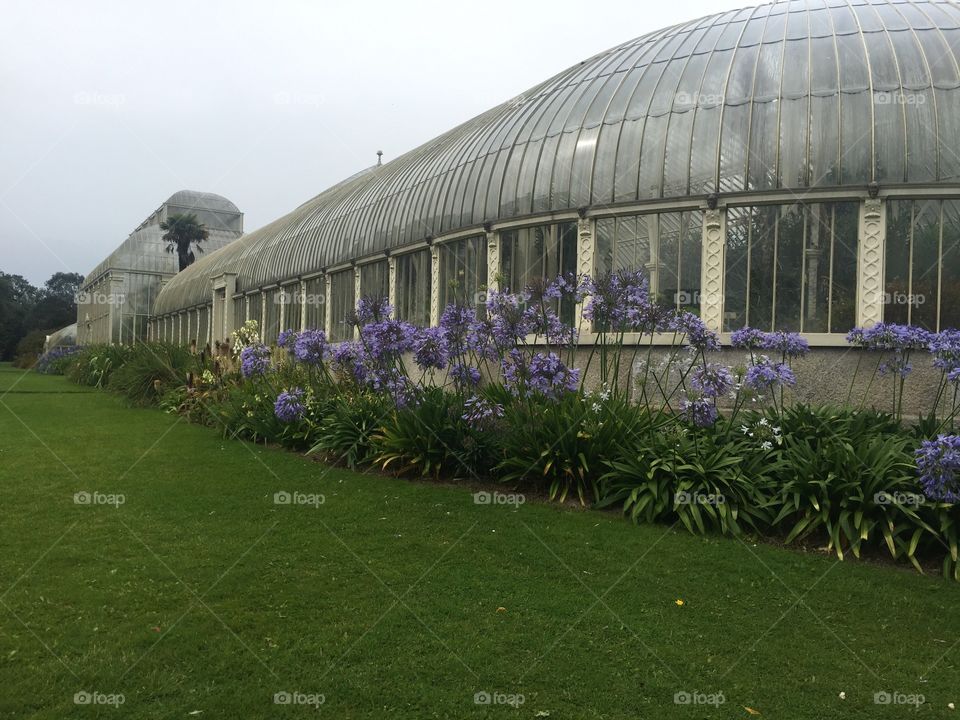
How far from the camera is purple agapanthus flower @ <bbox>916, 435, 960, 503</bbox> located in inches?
226

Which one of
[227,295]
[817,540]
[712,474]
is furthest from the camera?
[227,295]

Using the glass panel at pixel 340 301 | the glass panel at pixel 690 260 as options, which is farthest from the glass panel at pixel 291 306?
the glass panel at pixel 690 260

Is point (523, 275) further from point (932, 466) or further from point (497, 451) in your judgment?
point (932, 466)

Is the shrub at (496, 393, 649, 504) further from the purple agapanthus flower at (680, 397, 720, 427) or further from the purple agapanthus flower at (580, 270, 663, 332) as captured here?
the purple agapanthus flower at (580, 270, 663, 332)

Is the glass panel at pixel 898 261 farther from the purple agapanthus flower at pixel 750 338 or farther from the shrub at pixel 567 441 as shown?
the shrub at pixel 567 441

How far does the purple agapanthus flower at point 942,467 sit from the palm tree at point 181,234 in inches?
1828

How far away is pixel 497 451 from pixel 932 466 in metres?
4.25

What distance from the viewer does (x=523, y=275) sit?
13.5m

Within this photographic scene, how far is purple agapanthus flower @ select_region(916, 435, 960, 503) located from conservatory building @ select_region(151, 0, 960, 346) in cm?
452

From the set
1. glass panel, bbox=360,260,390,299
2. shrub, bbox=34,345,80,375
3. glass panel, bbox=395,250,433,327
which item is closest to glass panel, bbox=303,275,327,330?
glass panel, bbox=360,260,390,299

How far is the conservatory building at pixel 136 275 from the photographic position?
43.7m

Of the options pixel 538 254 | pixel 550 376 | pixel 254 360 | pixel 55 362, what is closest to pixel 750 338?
pixel 550 376

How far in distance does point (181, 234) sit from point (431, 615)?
155 ft

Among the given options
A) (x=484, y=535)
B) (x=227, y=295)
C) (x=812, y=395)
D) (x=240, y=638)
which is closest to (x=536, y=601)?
(x=484, y=535)
